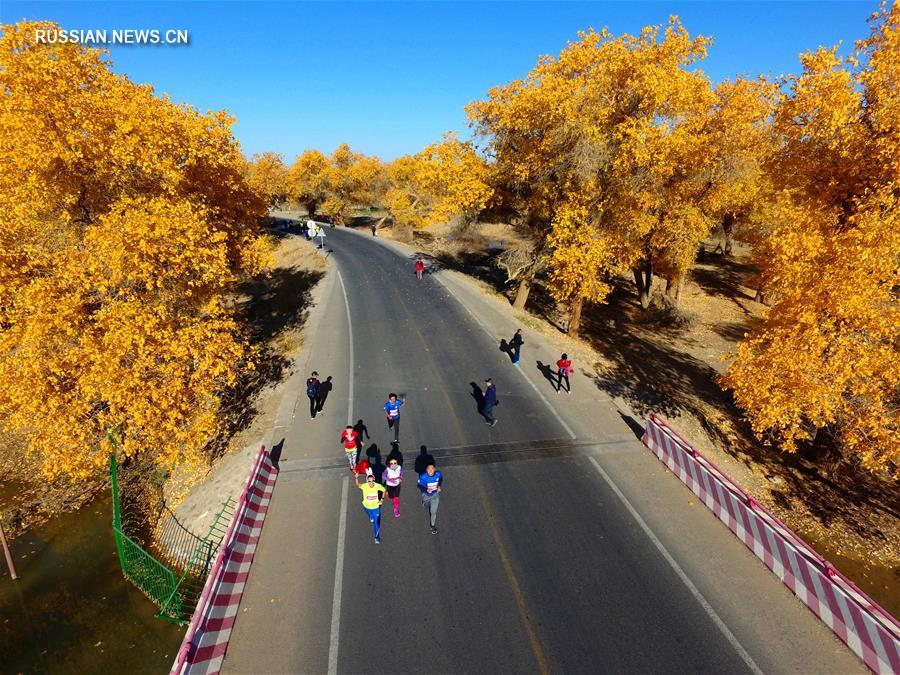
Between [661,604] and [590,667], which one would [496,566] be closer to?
[590,667]

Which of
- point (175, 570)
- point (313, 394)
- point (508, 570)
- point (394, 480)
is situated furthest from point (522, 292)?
point (175, 570)

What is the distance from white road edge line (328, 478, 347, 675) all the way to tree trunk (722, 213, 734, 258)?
42545mm

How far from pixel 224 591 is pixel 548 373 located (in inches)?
519

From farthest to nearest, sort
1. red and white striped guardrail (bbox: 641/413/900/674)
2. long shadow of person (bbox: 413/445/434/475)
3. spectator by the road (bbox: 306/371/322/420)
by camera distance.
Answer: spectator by the road (bbox: 306/371/322/420)
long shadow of person (bbox: 413/445/434/475)
red and white striped guardrail (bbox: 641/413/900/674)

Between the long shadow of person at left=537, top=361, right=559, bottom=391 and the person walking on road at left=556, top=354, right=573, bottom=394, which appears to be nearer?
the person walking on road at left=556, top=354, right=573, bottom=394

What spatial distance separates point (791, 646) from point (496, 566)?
5.22m

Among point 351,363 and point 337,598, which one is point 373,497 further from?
point 351,363

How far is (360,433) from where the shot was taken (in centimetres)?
1310

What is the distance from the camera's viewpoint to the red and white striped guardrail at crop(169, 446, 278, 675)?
6.71 meters

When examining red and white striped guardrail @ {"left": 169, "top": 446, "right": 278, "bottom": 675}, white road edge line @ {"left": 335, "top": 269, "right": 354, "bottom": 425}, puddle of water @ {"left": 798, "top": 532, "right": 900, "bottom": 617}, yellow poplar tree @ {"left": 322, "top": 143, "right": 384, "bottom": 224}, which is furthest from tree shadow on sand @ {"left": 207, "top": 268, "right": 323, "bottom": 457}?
yellow poplar tree @ {"left": 322, "top": 143, "right": 384, "bottom": 224}

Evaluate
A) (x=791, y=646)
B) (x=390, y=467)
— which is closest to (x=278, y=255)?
(x=390, y=467)

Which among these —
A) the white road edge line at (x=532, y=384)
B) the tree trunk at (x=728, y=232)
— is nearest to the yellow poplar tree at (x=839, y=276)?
the white road edge line at (x=532, y=384)

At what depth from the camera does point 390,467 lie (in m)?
9.59

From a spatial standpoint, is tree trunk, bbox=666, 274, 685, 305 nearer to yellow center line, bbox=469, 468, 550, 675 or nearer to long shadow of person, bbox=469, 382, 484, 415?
long shadow of person, bbox=469, 382, 484, 415
